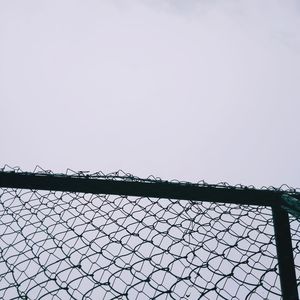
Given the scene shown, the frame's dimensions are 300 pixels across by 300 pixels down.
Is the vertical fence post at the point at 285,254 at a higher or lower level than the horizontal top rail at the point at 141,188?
lower

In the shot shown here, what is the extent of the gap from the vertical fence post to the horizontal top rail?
126 mm

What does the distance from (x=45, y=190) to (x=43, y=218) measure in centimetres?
22

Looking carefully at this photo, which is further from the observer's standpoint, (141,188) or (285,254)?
(141,188)

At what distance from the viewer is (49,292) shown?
1.53m

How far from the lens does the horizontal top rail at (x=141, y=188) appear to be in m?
1.99

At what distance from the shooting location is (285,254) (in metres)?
1.60

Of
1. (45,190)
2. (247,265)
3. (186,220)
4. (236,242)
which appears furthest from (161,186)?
(45,190)

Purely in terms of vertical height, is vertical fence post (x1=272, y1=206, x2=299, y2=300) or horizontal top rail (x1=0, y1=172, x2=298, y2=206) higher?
horizontal top rail (x1=0, y1=172, x2=298, y2=206)

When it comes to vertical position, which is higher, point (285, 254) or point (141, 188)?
point (141, 188)

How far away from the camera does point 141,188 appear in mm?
2115

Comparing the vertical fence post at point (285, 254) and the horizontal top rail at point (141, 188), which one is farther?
the horizontal top rail at point (141, 188)

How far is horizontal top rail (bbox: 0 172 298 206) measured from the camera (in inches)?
78.3

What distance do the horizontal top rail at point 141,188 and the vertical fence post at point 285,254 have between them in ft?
0.41

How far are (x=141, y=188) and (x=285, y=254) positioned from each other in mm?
1015
